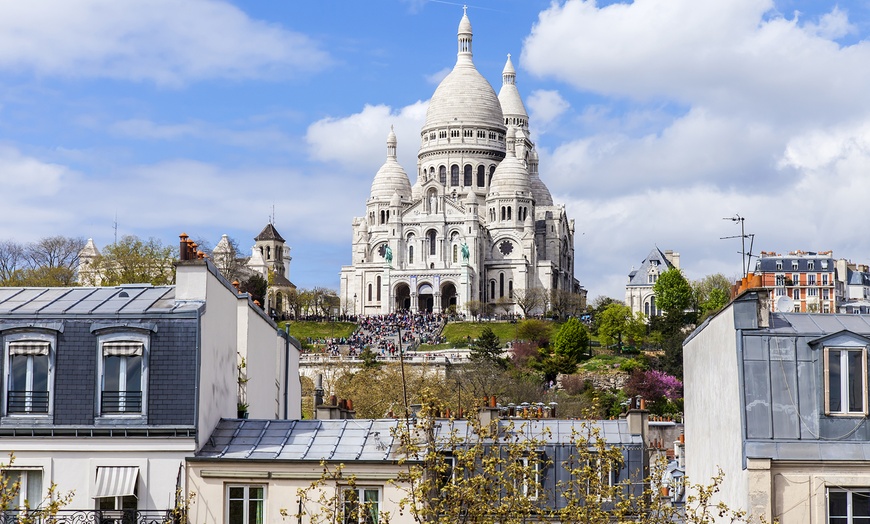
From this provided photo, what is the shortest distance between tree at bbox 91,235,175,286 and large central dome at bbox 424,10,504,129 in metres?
68.5

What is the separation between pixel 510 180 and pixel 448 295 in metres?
15.3

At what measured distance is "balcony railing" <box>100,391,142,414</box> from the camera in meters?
21.9

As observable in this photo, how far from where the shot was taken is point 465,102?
167 metres

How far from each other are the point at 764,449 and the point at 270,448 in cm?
696

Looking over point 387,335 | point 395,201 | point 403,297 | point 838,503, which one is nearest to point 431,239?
point 403,297

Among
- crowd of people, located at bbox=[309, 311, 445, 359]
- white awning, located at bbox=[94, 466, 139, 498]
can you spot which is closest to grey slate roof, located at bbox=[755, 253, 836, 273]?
crowd of people, located at bbox=[309, 311, 445, 359]

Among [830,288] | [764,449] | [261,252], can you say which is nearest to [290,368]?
[764,449]

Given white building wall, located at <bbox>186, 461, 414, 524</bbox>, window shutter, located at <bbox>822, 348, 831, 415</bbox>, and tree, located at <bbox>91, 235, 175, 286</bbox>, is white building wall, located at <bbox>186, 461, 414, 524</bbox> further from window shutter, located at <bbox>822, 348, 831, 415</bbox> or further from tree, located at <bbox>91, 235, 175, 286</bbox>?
tree, located at <bbox>91, 235, 175, 286</bbox>

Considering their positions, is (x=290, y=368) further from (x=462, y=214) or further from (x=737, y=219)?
(x=462, y=214)

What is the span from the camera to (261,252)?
16950 centimetres

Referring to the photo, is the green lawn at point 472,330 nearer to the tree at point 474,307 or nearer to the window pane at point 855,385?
the tree at point 474,307

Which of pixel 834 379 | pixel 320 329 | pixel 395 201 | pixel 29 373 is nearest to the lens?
pixel 834 379

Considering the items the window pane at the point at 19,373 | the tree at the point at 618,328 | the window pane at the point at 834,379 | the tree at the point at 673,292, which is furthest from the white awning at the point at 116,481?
the tree at the point at 673,292

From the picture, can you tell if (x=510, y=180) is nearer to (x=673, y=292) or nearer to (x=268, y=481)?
(x=673, y=292)
